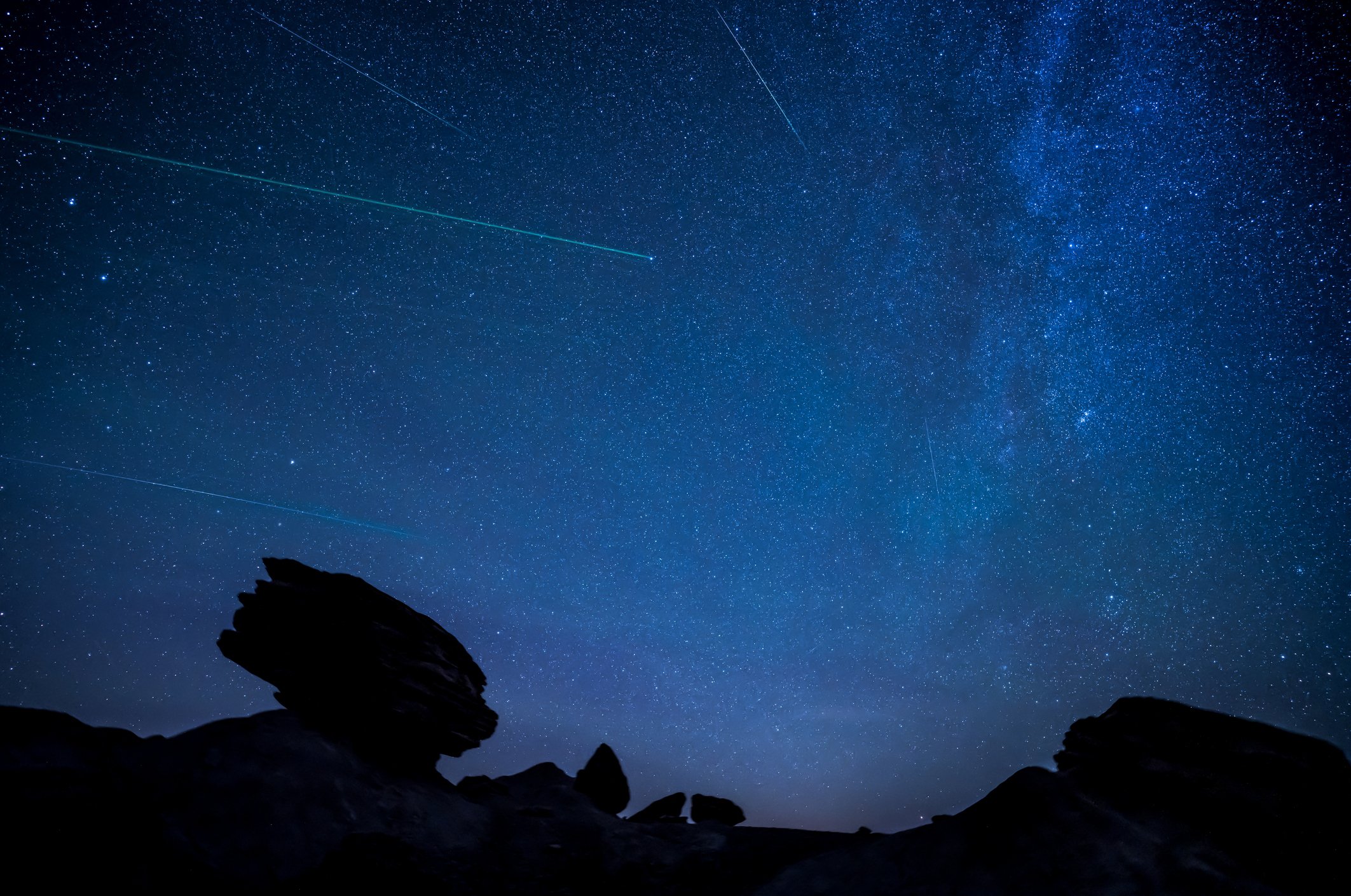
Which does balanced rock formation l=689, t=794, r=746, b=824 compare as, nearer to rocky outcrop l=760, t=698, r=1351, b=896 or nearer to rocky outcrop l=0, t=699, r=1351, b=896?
rocky outcrop l=0, t=699, r=1351, b=896

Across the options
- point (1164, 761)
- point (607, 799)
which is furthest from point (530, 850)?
point (1164, 761)

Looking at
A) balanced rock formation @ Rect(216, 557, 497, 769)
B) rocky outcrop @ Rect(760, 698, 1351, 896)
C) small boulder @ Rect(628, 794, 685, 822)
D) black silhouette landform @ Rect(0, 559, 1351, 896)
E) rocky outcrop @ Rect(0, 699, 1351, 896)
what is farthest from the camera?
small boulder @ Rect(628, 794, 685, 822)

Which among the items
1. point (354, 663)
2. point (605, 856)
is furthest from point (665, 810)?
point (354, 663)

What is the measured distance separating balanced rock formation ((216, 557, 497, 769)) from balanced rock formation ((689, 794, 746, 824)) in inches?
413

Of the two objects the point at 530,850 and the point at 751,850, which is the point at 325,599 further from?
the point at 751,850

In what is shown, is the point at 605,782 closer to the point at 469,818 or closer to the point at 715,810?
the point at 715,810

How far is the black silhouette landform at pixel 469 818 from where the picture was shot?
12516mm

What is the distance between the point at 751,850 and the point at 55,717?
2118cm

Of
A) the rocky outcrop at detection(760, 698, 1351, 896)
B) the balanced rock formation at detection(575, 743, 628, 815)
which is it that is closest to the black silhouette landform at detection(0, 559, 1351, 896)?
the rocky outcrop at detection(760, 698, 1351, 896)

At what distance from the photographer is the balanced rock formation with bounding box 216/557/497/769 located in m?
21.2

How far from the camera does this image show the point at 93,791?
46.1 ft

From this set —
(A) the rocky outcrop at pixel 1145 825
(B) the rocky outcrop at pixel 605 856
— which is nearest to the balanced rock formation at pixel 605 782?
(B) the rocky outcrop at pixel 605 856

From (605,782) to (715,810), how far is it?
5.27 m

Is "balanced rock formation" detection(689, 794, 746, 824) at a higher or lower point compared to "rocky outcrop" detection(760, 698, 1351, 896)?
lower
